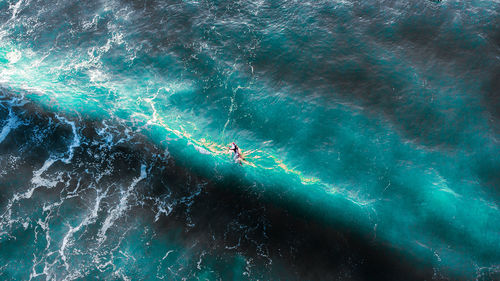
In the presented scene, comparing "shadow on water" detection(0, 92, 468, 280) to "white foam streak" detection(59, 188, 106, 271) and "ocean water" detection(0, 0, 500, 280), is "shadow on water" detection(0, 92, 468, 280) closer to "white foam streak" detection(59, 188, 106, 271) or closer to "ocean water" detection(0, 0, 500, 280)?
"ocean water" detection(0, 0, 500, 280)

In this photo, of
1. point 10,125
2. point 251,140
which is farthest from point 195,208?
point 10,125

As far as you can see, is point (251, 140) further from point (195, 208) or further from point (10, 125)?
point (10, 125)

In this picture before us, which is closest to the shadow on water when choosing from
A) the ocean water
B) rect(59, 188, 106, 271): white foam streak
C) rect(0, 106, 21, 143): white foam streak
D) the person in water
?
the ocean water

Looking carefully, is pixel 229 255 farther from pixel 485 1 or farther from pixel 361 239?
pixel 485 1

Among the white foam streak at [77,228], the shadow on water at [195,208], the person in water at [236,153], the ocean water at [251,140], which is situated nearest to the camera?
the shadow on water at [195,208]

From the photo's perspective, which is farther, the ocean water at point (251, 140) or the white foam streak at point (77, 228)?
the white foam streak at point (77, 228)

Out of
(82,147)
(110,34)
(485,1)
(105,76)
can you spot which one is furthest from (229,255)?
(485,1)

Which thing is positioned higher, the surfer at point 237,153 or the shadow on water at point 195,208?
the surfer at point 237,153

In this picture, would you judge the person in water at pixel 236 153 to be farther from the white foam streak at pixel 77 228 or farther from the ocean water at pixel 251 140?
the white foam streak at pixel 77 228

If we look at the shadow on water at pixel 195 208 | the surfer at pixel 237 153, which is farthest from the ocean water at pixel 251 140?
the surfer at pixel 237 153
